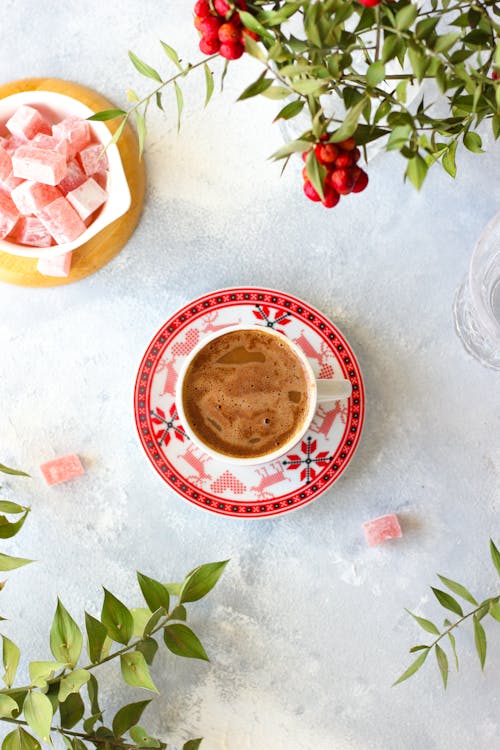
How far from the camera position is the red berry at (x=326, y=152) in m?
0.67

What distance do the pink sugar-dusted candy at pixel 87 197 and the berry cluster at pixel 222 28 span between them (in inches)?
21.0

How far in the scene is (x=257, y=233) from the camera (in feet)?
4.26

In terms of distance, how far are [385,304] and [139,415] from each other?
1.42 feet

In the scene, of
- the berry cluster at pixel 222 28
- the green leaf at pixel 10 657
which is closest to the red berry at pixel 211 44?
the berry cluster at pixel 222 28

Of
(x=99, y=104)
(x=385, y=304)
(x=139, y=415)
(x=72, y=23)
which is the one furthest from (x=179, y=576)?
(x=72, y=23)

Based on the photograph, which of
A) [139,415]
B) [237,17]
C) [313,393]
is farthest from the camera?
[139,415]

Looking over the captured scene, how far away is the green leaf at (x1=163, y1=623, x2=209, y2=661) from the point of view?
3.68 feet

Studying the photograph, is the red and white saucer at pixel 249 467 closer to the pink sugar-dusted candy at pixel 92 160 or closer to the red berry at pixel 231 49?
the pink sugar-dusted candy at pixel 92 160

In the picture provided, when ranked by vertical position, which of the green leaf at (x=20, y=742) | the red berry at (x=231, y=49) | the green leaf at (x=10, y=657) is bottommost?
the green leaf at (x=20, y=742)

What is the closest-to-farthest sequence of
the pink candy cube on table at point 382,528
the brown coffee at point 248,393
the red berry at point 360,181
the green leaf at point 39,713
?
the red berry at point 360,181 → the green leaf at point 39,713 → the brown coffee at point 248,393 → the pink candy cube on table at point 382,528

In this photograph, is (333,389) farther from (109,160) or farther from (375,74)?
(375,74)

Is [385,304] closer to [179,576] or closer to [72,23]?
[179,576]

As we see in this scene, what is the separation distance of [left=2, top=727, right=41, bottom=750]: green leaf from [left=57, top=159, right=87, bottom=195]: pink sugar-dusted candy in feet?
2.55

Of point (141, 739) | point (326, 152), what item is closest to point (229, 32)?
point (326, 152)
